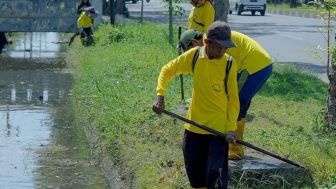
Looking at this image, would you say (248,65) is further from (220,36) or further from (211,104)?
(220,36)

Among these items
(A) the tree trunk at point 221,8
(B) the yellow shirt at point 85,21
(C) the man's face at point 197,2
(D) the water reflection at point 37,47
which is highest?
(C) the man's face at point 197,2

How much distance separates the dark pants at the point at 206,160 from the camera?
6.05 m

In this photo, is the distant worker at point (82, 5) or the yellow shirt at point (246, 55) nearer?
the yellow shirt at point (246, 55)

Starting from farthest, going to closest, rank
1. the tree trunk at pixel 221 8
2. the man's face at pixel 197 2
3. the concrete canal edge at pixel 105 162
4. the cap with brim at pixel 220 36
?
the tree trunk at pixel 221 8
the man's face at pixel 197 2
the concrete canal edge at pixel 105 162
the cap with brim at pixel 220 36

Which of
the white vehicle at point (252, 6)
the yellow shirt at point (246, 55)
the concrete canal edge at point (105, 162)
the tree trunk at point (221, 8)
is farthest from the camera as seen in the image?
the white vehicle at point (252, 6)

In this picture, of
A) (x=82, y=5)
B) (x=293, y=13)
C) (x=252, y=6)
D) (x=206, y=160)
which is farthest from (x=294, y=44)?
(x=293, y=13)

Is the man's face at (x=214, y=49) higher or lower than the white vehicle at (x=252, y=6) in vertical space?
higher

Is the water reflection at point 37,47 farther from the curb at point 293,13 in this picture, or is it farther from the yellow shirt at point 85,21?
the curb at point 293,13

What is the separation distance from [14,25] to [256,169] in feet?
55.7

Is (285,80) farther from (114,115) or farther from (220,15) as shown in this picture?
(114,115)

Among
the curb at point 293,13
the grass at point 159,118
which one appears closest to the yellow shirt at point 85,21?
the grass at point 159,118

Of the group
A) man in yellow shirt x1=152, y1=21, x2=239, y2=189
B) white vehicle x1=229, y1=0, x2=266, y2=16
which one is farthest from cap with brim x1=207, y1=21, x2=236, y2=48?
white vehicle x1=229, y1=0, x2=266, y2=16

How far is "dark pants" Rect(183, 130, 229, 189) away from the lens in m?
6.05

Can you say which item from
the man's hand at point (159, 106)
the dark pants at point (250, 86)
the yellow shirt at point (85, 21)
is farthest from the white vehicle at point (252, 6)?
the man's hand at point (159, 106)
